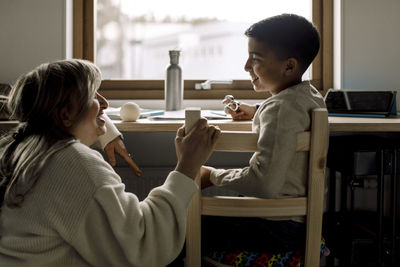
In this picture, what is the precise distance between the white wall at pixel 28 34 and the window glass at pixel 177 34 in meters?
0.29

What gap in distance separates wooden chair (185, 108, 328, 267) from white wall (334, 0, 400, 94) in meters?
1.34

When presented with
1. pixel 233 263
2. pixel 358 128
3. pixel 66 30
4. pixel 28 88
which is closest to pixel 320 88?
pixel 358 128

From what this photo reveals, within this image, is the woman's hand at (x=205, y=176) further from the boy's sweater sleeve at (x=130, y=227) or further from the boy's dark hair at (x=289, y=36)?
the boy's dark hair at (x=289, y=36)

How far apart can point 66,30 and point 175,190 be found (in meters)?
1.55

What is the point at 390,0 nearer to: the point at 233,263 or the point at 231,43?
the point at 231,43

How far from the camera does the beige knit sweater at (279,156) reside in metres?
1.03

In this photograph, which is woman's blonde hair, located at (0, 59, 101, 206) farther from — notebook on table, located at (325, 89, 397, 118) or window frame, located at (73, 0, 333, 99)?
window frame, located at (73, 0, 333, 99)

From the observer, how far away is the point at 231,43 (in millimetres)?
2432

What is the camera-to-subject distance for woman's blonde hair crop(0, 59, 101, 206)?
0.81 meters

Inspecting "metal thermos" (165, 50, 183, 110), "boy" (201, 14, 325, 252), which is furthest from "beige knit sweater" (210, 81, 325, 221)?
"metal thermos" (165, 50, 183, 110)

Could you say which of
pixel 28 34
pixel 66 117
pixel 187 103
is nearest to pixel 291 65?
pixel 66 117

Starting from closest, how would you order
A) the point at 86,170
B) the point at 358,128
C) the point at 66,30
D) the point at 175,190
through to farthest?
the point at 86,170 < the point at 175,190 < the point at 358,128 < the point at 66,30

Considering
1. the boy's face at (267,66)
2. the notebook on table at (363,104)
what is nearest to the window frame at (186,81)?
the notebook on table at (363,104)

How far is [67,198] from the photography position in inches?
30.6
